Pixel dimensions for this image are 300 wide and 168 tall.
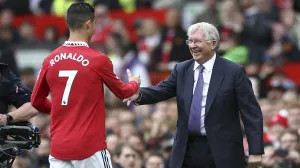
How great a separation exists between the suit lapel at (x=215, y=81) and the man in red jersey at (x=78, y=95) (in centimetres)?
119

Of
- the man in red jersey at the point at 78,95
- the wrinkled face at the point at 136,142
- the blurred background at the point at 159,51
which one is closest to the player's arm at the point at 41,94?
the man in red jersey at the point at 78,95

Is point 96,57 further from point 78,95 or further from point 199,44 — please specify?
point 199,44

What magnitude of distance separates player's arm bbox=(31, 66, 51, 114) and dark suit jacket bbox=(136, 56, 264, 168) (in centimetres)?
114

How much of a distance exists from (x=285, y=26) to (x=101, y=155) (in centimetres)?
990

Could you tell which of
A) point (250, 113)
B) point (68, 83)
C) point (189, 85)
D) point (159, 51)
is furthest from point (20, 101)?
point (159, 51)

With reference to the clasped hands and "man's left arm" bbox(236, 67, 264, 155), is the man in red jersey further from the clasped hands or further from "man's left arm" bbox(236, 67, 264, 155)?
"man's left arm" bbox(236, 67, 264, 155)

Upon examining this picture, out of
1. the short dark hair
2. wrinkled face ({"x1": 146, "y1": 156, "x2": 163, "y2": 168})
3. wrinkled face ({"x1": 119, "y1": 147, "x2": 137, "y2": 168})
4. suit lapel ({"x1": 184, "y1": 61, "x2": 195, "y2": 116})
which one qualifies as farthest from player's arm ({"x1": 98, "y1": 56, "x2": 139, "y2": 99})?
wrinkled face ({"x1": 146, "y1": 156, "x2": 163, "y2": 168})

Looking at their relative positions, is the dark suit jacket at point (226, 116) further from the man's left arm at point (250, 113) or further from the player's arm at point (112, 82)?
the player's arm at point (112, 82)

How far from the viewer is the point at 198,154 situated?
9867 mm

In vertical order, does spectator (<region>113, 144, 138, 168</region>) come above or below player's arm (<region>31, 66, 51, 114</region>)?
below

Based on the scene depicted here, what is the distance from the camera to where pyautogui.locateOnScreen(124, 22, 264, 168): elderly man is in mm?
9758

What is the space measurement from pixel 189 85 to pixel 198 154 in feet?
2.30

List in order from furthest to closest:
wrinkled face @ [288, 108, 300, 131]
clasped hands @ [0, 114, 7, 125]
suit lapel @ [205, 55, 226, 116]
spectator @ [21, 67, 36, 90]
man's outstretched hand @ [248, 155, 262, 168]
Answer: spectator @ [21, 67, 36, 90] → wrinkled face @ [288, 108, 300, 131] → suit lapel @ [205, 55, 226, 116] → man's outstretched hand @ [248, 155, 262, 168] → clasped hands @ [0, 114, 7, 125]

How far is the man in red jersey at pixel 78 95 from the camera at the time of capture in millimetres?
8820
